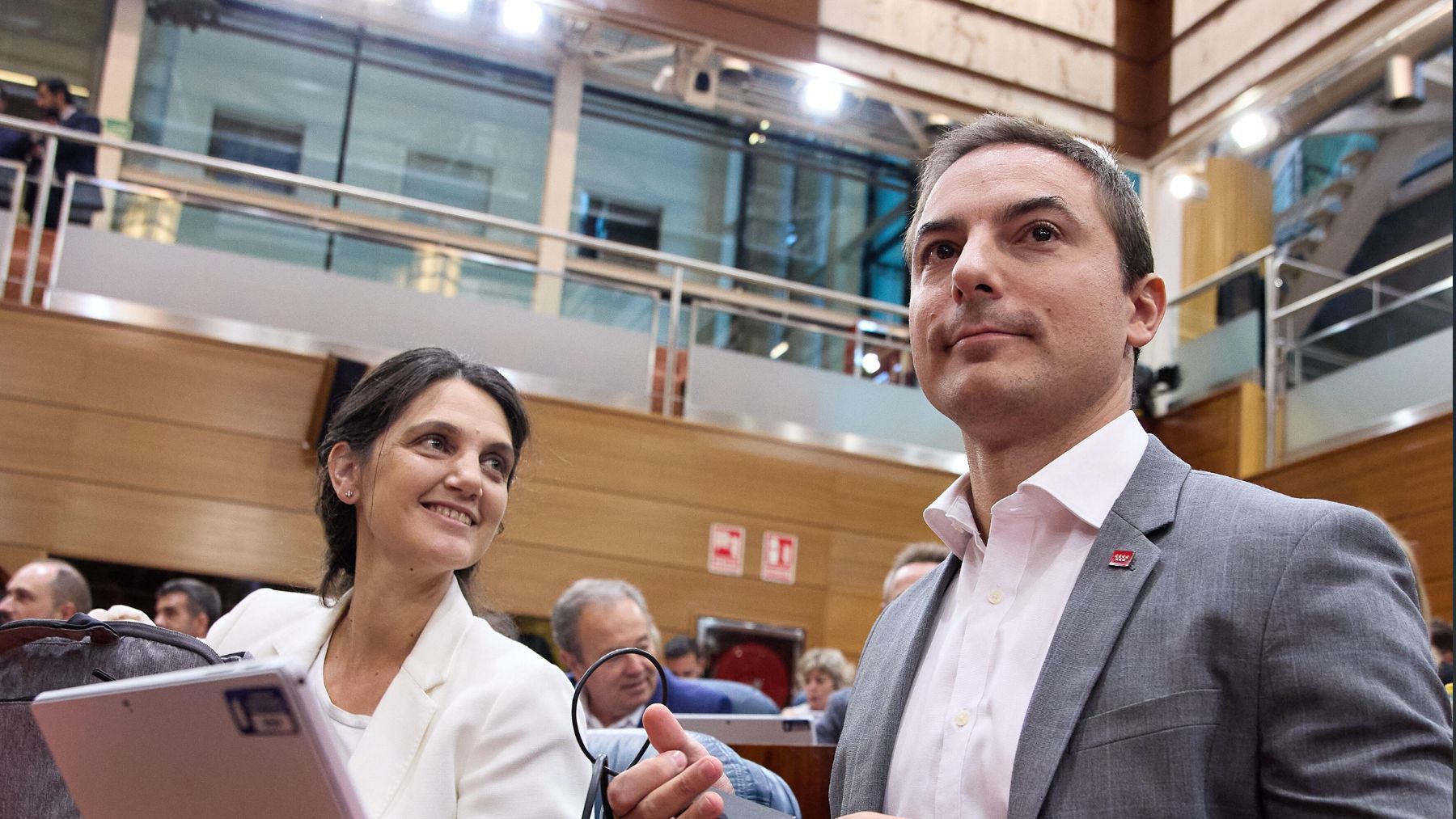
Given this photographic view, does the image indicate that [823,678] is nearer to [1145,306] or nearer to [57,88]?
[1145,306]

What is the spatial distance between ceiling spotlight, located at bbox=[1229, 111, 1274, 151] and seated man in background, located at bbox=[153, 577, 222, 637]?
7.00 m

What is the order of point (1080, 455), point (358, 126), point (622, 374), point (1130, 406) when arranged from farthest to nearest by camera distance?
point (358, 126) < point (622, 374) < point (1130, 406) < point (1080, 455)

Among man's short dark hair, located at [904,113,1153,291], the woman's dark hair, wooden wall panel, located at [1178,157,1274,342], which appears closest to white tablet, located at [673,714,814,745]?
the woman's dark hair

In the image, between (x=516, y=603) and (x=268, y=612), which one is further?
(x=516, y=603)

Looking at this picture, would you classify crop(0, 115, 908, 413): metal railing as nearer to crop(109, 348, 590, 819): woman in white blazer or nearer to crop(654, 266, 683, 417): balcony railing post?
crop(654, 266, 683, 417): balcony railing post

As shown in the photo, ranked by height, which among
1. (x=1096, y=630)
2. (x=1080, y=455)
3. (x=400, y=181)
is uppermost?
(x=400, y=181)

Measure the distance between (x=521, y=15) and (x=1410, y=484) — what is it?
6.03 m

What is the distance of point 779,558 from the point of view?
26.1 feet

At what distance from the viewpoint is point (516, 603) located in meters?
7.22

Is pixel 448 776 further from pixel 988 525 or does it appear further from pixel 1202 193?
pixel 1202 193

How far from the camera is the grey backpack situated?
151 cm

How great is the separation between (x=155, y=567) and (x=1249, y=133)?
7.22 m

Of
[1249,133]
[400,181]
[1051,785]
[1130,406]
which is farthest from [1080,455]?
[400,181]

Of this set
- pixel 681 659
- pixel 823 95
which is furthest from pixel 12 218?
pixel 823 95
